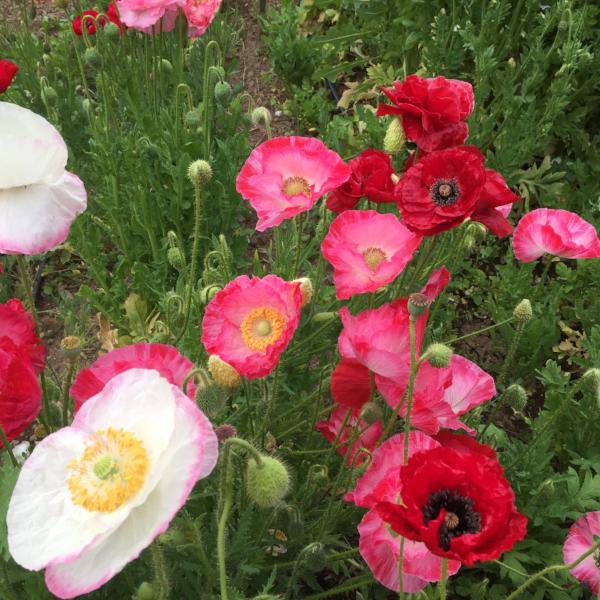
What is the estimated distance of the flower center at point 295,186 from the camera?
5.25 feet

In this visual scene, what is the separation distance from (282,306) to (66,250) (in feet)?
6.06

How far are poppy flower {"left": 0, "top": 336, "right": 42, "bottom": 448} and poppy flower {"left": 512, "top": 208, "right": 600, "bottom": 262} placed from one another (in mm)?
1144

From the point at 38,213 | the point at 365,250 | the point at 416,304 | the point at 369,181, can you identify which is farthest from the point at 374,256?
the point at 38,213

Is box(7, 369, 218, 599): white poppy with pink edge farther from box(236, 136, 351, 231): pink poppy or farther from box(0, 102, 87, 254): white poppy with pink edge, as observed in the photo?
box(236, 136, 351, 231): pink poppy

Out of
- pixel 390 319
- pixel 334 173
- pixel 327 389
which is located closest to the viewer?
pixel 390 319

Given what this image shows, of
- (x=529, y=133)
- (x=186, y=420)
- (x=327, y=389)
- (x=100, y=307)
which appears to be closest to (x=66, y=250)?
(x=100, y=307)

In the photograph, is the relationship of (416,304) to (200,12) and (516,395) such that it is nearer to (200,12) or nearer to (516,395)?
(516,395)

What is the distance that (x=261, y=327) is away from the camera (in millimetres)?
1371

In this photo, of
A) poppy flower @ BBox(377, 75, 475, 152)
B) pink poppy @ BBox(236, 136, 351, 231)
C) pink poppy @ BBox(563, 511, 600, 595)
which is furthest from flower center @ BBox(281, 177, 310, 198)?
pink poppy @ BBox(563, 511, 600, 595)

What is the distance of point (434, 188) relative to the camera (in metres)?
1.36

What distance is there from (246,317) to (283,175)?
1.29ft

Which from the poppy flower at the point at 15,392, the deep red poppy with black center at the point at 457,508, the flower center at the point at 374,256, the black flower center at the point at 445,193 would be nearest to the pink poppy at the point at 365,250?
the flower center at the point at 374,256

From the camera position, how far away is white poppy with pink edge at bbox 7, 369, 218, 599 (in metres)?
0.87

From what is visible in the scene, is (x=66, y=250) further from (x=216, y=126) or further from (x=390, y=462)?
(x=390, y=462)
